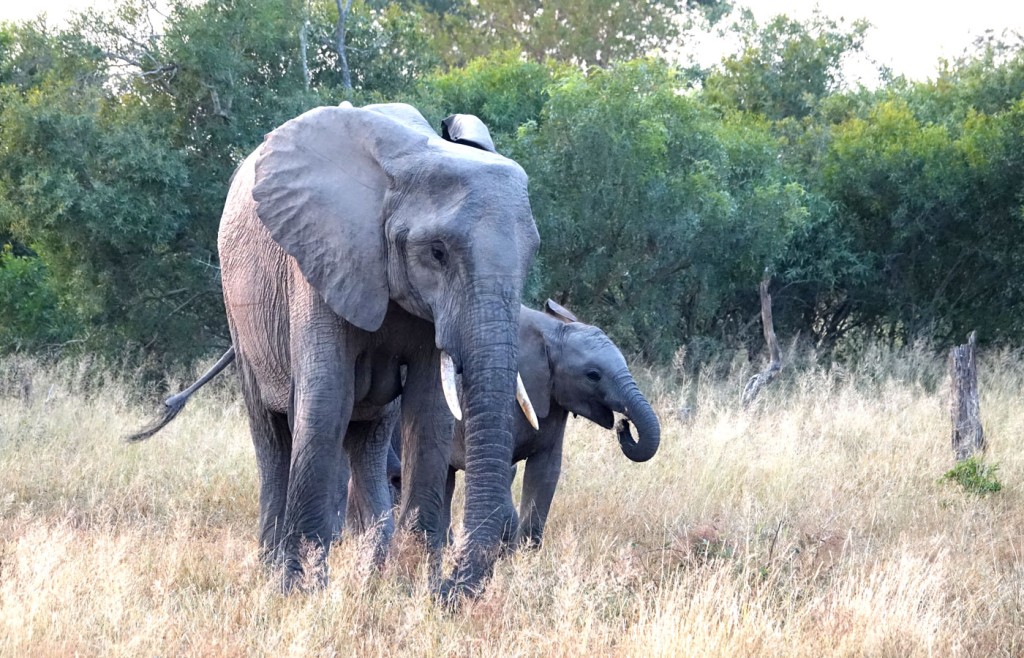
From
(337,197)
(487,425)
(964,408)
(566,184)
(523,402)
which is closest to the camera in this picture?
(487,425)

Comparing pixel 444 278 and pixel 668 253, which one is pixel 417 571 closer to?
pixel 444 278

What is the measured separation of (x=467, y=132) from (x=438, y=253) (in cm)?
93

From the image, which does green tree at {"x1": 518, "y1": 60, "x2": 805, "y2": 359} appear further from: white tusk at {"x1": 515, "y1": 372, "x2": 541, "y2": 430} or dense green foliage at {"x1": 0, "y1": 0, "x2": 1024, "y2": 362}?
white tusk at {"x1": 515, "y1": 372, "x2": 541, "y2": 430}

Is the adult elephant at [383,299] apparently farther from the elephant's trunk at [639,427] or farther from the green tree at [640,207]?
the green tree at [640,207]

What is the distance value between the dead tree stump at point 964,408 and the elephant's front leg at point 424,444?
16.6 feet

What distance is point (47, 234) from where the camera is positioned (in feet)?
39.8

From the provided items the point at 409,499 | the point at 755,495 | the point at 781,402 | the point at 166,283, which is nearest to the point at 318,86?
the point at 166,283

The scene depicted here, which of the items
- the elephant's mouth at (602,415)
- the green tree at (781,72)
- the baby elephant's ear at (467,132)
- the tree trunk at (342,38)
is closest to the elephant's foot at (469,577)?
the baby elephant's ear at (467,132)

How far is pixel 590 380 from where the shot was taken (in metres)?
7.39

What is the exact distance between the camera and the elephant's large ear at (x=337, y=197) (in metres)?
5.39

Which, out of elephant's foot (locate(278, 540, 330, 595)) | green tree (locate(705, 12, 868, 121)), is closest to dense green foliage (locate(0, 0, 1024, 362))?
green tree (locate(705, 12, 868, 121))

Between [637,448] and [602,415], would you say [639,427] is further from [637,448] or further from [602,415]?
[602,415]

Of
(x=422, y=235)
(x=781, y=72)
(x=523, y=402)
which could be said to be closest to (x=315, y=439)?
(x=523, y=402)

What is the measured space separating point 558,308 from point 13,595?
391cm
